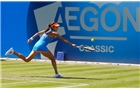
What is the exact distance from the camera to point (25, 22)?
23984 millimetres

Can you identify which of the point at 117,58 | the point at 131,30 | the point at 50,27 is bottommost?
the point at 117,58

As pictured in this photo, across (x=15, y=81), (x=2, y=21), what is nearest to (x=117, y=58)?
(x=2, y=21)

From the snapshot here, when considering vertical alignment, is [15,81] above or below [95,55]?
above

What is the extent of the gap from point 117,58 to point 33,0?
536 centimetres

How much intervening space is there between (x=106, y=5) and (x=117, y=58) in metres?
2.49

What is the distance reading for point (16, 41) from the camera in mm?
24391

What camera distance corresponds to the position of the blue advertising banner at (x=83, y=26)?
21.0 m

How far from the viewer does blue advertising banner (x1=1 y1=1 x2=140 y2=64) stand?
68.8 ft

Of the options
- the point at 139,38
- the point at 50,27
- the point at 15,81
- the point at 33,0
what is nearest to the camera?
the point at 15,81

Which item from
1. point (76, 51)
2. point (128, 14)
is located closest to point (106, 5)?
point (128, 14)

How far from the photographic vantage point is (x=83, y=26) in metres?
22.2

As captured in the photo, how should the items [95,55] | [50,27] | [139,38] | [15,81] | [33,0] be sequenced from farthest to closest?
[33,0], [95,55], [139,38], [50,27], [15,81]

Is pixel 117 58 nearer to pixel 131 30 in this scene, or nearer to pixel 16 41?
pixel 131 30

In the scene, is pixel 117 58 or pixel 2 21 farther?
pixel 2 21
